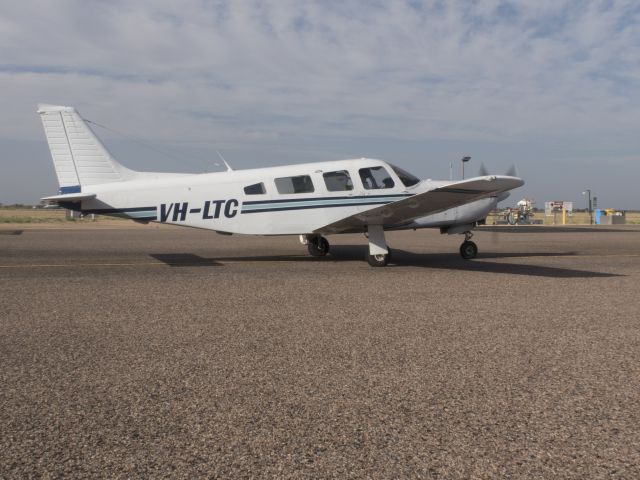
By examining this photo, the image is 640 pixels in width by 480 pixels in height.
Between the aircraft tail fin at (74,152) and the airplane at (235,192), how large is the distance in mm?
22

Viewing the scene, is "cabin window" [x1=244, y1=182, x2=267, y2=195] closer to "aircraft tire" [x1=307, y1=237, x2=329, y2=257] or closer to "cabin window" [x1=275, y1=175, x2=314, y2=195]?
"cabin window" [x1=275, y1=175, x2=314, y2=195]

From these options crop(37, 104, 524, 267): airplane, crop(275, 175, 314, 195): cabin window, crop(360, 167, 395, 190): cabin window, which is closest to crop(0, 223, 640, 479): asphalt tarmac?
crop(37, 104, 524, 267): airplane

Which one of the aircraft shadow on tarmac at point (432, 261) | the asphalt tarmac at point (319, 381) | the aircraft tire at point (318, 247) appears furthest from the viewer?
the aircraft tire at point (318, 247)

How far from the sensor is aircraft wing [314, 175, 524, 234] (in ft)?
34.0

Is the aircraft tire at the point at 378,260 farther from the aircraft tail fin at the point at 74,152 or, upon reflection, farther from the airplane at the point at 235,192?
the aircraft tail fin at the point at 74,152

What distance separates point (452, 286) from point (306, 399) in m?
6.19

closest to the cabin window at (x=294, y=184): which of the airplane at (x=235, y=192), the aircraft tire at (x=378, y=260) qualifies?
the airplane at (x=235, y=192)

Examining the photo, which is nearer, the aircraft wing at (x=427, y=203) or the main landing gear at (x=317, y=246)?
the aircraft wing at (x=427, y=203)

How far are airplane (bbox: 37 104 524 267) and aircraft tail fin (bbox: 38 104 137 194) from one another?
0.9 inches

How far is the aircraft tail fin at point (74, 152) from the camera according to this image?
13.0 metres

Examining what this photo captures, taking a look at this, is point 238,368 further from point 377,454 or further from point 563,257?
point 563,257

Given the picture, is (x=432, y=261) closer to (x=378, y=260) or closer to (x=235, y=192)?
(x=378, y=260)

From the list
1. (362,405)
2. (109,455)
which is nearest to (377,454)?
(362,405)

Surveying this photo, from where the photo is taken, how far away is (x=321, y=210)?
13391 mm
